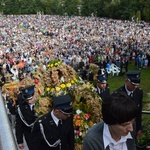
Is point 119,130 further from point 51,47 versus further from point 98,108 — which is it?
point 51,47

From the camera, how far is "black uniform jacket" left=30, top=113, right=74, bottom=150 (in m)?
3.74

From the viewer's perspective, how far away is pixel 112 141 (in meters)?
2.18

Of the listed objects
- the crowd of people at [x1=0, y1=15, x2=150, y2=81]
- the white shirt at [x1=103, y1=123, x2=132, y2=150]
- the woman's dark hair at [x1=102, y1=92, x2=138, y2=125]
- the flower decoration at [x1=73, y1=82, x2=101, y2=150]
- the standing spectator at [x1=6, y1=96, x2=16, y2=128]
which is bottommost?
the crowd of people at [x1=0, y1=15, x2=150, y2=81]

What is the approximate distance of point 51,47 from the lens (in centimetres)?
3506

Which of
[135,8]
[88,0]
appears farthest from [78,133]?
[88,0]

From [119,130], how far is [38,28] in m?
49.9

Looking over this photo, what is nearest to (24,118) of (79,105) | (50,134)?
(79,105)

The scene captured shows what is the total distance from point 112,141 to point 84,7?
68794 mm

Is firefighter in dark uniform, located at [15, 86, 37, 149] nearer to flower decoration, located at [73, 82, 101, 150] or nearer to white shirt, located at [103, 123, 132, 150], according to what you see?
flower decoration, located at [73, 82, 101, 150]

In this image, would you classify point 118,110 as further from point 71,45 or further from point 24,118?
point 71,45

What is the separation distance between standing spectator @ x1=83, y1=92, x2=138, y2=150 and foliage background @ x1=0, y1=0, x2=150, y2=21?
50.9 metres

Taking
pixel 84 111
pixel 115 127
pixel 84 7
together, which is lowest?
pixel 84 111

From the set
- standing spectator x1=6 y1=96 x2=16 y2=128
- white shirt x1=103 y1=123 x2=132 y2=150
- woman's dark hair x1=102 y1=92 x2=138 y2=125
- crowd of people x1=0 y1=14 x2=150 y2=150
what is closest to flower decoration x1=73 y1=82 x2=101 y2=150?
crowd of people x1=0 y1=14 x2=150 y2=150

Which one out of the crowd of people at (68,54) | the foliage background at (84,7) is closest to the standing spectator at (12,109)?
the crowd of people at (68,54)
